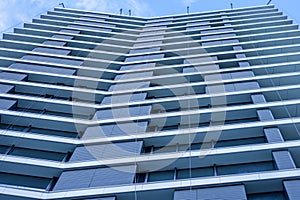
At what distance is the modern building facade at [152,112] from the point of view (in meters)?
15.8

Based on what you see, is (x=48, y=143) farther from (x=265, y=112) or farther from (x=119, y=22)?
(x=119, y=22)

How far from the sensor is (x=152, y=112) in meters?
22.4

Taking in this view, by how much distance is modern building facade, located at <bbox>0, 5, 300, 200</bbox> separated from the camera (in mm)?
15789

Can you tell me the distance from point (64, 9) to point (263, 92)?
26.1 m

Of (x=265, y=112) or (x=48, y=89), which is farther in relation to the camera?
(x=48, y=89)

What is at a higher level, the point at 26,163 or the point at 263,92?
the point at 263,92

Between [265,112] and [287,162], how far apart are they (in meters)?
4.62

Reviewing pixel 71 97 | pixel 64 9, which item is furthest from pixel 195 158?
pixel 64 9

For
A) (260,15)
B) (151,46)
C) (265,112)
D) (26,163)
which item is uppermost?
(260,15)

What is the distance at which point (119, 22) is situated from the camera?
4088 centimetres

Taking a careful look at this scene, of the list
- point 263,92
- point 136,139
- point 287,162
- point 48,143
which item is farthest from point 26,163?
point 263,92

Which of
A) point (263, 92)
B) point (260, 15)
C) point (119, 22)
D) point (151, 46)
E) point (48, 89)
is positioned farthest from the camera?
point (119, 22)

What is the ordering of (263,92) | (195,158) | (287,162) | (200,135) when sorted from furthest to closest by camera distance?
1. (263,92)
2. (200,135)
3. (195,158)
4. (287,162)

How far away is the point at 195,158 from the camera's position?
1702 cm
